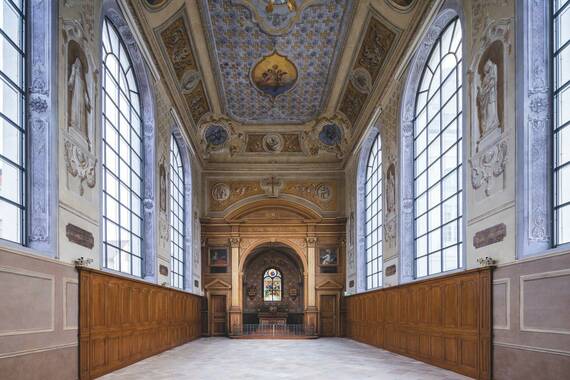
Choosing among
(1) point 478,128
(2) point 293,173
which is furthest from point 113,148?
(2) point 293,173

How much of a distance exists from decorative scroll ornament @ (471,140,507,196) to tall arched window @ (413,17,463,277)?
1.51 m

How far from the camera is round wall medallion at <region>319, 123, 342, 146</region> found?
968 inches

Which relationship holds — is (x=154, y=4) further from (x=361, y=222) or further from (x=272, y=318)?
(x=272, y=318)

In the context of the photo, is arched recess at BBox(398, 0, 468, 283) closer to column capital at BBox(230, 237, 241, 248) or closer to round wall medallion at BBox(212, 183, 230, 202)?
column capital at BBox(230, 237, 241, 248)

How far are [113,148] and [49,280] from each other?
511cm

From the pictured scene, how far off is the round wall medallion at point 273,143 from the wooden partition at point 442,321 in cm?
1026

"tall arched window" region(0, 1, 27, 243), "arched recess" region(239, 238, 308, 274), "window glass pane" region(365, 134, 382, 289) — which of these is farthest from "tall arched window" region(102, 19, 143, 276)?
"arched recess" region(239, 238, 308, 274)

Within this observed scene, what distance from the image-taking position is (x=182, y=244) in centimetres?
2195

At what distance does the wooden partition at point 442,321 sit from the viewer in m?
9.61

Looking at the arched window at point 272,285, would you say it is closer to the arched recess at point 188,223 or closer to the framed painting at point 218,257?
the framed painting at point 218,257

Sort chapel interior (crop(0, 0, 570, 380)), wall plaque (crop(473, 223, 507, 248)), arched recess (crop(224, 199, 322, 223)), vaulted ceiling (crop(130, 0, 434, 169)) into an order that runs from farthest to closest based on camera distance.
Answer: arched recess (crop(224, 199, 322, 223))
vaulted ceiling (crop(130, 0, 434, 169))
wall plaque (crop(473, 223, 507, 248))
chapel interior (crop(0, 0, 570, 380))

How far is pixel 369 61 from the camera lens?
17.5 metres

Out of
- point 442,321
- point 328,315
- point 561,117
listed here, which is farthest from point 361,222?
point 561,117

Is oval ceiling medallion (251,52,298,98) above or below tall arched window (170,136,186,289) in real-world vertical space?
above
